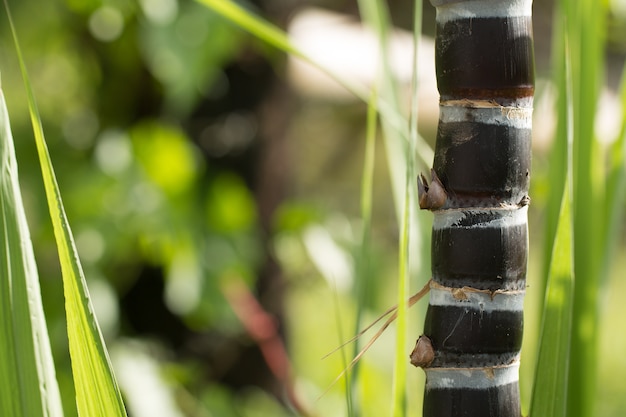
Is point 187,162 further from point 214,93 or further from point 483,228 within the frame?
point 483,228

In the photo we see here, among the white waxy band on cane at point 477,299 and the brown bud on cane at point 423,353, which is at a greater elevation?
the white waxy band on cane at point 477,299

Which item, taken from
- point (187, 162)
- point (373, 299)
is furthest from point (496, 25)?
point (187, 162)

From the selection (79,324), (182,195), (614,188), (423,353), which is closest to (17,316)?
(79,324)

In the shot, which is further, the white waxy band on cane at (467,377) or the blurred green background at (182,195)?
the blurred green background at (182,195)

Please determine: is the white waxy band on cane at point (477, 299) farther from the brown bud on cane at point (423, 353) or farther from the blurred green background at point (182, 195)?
the blurred green background at point (182, 195)

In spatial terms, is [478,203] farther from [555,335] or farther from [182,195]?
[182,195]

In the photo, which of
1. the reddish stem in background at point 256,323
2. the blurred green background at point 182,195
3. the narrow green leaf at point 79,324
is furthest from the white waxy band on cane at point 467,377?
the reddish stem in background at point 256,323
